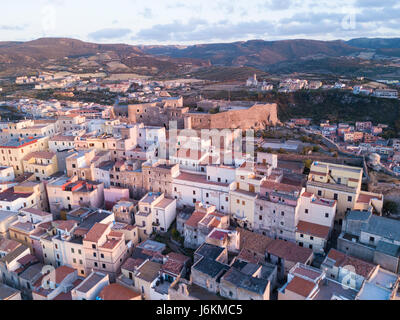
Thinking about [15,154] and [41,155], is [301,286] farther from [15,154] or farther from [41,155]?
[15,154]

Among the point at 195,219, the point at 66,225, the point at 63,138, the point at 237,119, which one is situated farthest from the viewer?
the point at 237,119

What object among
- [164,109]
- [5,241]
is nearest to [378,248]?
[5,241]

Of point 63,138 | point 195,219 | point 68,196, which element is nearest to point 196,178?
point 195,219

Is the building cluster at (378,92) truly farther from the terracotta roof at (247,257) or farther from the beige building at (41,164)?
the beige building at (41,164)

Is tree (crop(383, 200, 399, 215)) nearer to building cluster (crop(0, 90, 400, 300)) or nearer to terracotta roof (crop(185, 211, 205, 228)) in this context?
building cluster (crop(0, 90, 400, 300))

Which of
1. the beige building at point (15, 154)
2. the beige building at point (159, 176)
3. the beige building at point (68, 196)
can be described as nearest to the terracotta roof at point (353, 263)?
the beige building at point (159, 176)

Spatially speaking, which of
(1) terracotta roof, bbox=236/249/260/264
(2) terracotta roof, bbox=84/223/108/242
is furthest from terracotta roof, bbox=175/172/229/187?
(2) terracotta roof, bbox=84/223/108/242
